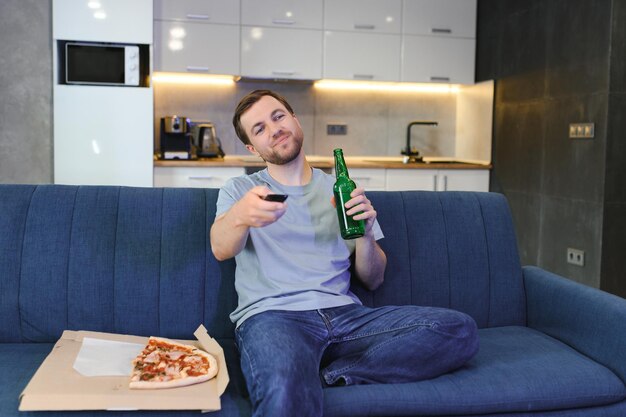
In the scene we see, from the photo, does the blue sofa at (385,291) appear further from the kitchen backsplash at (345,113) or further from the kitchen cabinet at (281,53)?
the kitchen backsplash at (345,113)

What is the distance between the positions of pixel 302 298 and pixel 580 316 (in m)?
0.88

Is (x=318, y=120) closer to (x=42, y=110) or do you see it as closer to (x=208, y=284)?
(x=42, y=110)

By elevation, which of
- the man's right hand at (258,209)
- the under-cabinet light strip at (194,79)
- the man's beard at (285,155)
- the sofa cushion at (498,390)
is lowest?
the sofa cushion at (498,390)

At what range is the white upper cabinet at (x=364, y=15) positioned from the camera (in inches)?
199

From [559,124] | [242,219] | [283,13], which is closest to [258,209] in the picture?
[242,219]

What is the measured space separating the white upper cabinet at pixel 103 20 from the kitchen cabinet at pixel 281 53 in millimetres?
729

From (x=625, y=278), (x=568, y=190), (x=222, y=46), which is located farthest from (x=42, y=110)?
(x=625, y=278)

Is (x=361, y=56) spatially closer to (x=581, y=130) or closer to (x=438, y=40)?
(x=438, y=40)

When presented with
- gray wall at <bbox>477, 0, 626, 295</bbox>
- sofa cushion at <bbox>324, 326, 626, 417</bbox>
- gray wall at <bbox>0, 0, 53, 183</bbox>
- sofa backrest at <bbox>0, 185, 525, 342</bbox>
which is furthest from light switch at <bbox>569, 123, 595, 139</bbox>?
gray wall at <bbox>0, 0, 53, 183</bbox>

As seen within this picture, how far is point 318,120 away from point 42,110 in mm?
2038

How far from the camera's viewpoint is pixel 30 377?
184cm

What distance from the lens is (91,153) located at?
179 inches

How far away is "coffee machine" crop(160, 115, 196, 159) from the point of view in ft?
15.7

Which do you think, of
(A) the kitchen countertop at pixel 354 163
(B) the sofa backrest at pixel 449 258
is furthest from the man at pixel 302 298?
(A) the kitchen countertop at pixel 354 163
